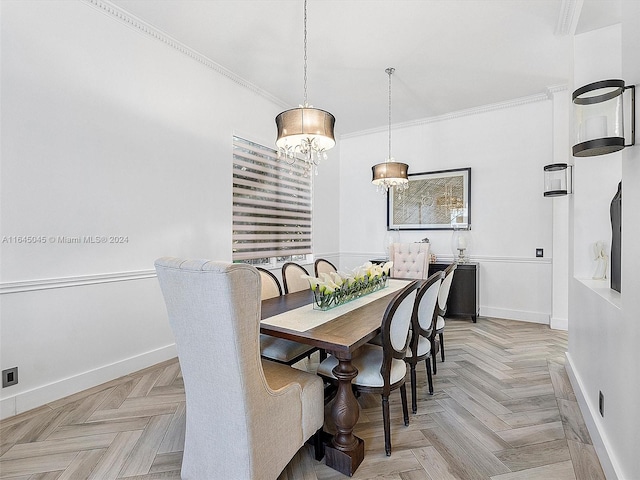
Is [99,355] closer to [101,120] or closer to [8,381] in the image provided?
[8,381]

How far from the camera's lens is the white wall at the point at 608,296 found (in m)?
1.35

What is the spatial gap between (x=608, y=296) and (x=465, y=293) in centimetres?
267

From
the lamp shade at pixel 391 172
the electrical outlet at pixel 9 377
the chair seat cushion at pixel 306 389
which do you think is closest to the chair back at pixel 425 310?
the chair seat cushion at pixel 306 389

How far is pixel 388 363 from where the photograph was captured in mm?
1775

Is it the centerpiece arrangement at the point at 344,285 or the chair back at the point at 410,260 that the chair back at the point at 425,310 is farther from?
the chair back at the point at 410,260

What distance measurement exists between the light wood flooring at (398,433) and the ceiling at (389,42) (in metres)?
2.83

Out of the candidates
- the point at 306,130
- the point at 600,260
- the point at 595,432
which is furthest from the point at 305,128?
the point at 595,432

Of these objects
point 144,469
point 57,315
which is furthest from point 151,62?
point 144,469

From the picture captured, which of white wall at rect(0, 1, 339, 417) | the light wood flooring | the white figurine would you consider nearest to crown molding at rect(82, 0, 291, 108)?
white wall at rect(0, 1, 339, 417)

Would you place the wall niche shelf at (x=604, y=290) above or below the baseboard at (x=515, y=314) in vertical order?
above

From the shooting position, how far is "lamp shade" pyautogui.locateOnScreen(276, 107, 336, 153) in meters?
2.30

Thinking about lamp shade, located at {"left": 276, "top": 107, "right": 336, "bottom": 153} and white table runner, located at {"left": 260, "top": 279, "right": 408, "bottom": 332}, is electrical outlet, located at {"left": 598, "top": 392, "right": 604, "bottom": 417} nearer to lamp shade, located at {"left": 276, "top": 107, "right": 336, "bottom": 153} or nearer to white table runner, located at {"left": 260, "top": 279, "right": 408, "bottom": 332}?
white table runner, located at {"left": 260, "top": 279, "right": 408, "bottom": 332}

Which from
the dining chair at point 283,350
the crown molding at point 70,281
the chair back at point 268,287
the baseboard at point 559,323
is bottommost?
the baseboard at point 559,323

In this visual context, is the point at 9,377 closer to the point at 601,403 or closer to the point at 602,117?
the point at 601,403
